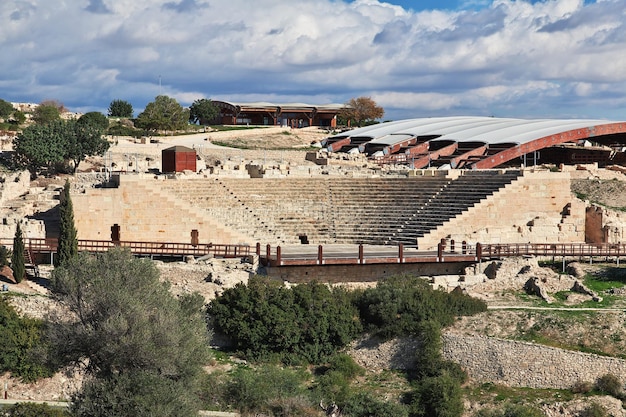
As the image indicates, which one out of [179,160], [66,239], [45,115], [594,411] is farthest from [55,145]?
[594,411]

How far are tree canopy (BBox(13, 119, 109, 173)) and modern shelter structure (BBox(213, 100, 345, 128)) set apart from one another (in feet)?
108

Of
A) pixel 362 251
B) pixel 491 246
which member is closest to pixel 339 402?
pixel 362 251

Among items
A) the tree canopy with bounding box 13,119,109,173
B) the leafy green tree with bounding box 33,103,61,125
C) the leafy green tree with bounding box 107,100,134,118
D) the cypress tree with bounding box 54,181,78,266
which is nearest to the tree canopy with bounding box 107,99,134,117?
the leafy green tree with bounding box 107,100,134,118

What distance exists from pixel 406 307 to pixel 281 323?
4.44 m

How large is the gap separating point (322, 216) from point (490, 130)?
2112cm

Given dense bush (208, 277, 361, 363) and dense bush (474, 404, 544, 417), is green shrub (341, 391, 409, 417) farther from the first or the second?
dense bush (208, 277, 361, 363)

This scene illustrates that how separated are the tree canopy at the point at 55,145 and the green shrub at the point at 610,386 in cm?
3382

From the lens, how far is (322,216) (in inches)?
2002

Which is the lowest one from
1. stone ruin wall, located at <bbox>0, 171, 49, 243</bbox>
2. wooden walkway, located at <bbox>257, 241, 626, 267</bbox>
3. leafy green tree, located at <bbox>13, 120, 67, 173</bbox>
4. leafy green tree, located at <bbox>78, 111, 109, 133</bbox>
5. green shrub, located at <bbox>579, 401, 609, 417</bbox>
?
green shrub, located at <bbox>579, 401, 609, 417</bbox>

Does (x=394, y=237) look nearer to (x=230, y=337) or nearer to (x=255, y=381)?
(x=230, y=337)

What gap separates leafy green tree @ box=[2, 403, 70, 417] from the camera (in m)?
28.9

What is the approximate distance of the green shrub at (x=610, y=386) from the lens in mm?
34438

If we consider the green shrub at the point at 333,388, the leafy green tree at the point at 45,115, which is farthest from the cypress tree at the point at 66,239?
the leafy green tree at the point at 45,115

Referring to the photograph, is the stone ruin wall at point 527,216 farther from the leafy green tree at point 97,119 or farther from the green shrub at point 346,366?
the leafy green tree at point 97,119
